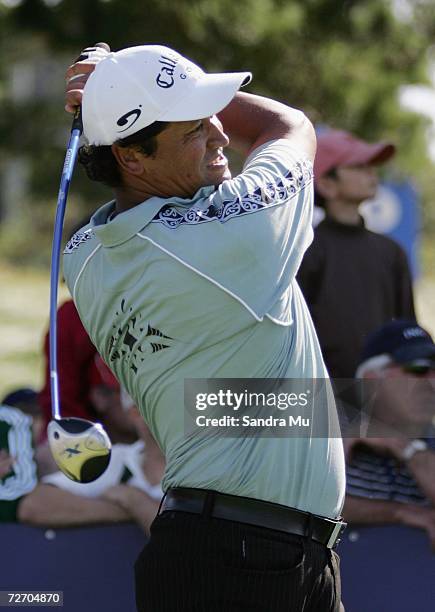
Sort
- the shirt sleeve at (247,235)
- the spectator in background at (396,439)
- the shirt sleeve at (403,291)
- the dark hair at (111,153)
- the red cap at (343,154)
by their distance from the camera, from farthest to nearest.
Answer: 1. the red cap at (343,154)
2. the shirt sleeve at (403,291)
3. the spectator in background at (396,439)
4. the dark hair at (111,153)
5. the shirt sleeve at (247,235)

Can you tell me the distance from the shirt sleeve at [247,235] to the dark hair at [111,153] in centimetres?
15

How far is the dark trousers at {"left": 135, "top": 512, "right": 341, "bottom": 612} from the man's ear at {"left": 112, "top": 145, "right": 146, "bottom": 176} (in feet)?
2.29

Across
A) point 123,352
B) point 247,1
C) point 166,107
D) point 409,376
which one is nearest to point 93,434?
point 123,352

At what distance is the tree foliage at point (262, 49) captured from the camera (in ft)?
40.2

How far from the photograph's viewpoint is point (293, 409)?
2.33 meters

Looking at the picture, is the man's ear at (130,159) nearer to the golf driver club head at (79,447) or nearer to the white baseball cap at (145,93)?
the white baseball cap at (145,93)

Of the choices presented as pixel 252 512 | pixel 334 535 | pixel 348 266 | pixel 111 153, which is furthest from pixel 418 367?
pixel 111 153

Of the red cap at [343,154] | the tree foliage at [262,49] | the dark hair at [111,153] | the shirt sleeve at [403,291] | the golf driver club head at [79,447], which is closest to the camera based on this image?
the dark hair at [111,153]

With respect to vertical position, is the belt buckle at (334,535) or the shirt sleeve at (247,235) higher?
the shirt sleeve at (247,235)

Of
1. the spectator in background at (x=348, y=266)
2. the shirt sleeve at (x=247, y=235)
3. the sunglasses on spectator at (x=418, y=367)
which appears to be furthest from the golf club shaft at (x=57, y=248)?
the spectator in background at (x=348, y=266)

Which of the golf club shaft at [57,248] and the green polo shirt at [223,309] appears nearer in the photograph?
the green polo shirt at [223,309]

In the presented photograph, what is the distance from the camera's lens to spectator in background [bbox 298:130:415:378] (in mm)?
4715

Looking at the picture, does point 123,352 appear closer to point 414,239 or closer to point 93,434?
point 93,434

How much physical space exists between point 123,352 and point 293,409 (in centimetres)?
37
